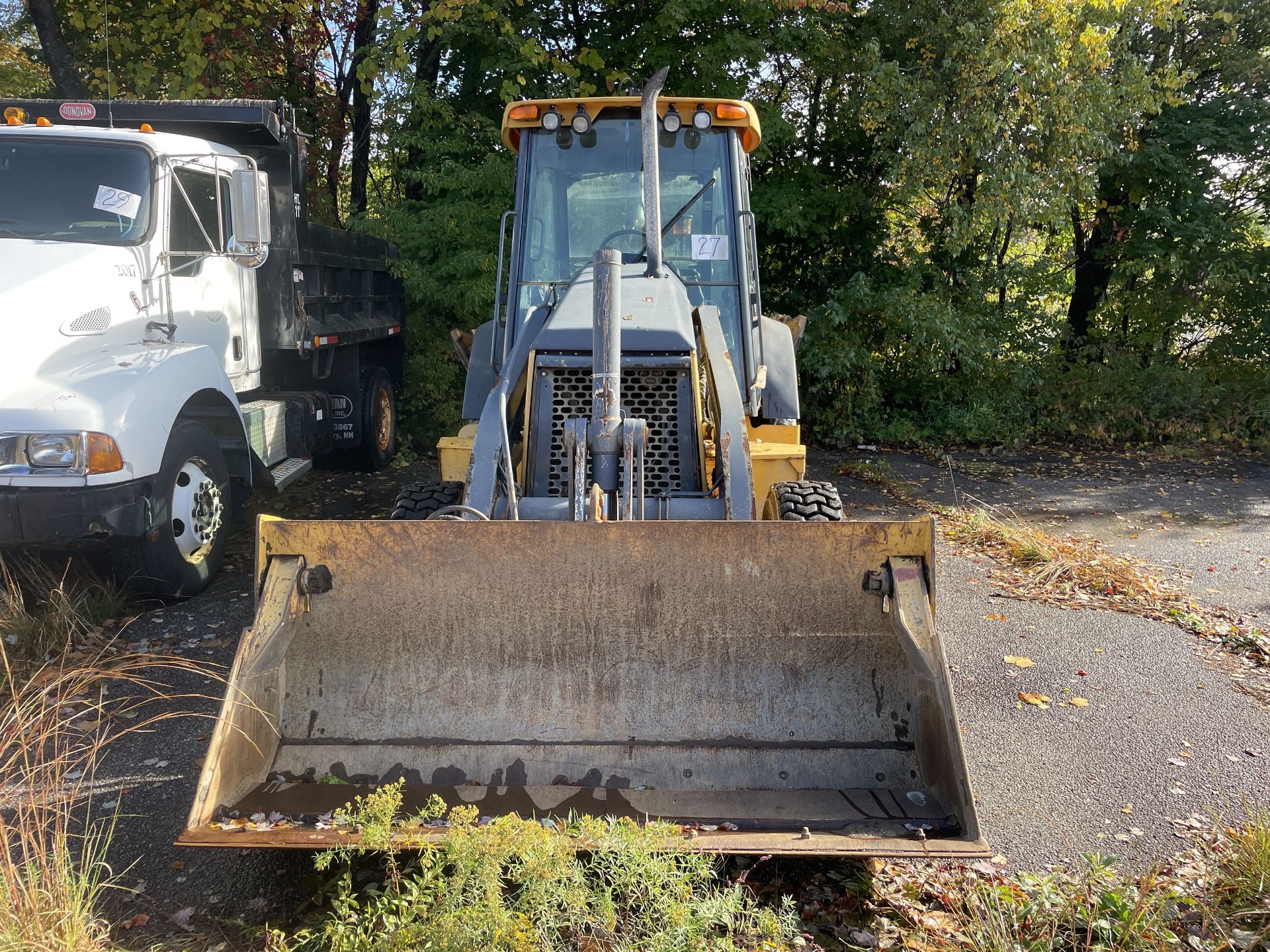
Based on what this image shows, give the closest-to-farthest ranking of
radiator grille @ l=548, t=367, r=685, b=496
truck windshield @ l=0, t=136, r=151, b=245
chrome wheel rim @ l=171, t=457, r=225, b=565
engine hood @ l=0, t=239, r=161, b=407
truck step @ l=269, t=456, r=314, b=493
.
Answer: radiator grille @ l=548, t=367, r=685, b=496 < engine hood @ l=0, t=239, r=161, b=407 < chrome wheel rim @ l=171, t=457, r=225, b=565 < truck windshield @ l=0, t=136, r=151, b=245 < truck step @ l=269, t=456, r=314, b=493

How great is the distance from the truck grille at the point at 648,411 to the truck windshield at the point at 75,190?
10.3 feet

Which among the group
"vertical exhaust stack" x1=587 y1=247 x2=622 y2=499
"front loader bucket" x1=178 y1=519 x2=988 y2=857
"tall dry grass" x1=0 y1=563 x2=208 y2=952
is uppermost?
"vertical exhaust stack" x1=587 y1=247 x2=622 y2=499

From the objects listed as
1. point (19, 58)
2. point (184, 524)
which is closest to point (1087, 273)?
point (184, 524)

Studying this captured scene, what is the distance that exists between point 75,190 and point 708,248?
3804 mm

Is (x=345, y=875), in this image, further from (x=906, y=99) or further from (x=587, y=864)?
(x=906, y=99)

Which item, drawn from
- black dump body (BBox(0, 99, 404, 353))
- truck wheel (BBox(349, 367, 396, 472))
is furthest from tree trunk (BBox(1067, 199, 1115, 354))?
black dump body (BBox(0, 99, 404, 353))

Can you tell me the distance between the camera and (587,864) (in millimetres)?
2826

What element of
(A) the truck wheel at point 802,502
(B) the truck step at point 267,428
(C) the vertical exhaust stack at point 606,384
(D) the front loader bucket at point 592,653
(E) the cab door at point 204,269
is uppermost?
(E) the cab door at point 204,269

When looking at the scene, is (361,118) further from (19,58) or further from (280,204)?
(280,204)

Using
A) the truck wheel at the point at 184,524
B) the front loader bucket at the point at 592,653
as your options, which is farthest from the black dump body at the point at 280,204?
the front loader bucket at the point at 592,653

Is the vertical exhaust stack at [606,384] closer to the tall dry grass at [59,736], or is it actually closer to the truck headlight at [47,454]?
the tall dry grass at [59,736]

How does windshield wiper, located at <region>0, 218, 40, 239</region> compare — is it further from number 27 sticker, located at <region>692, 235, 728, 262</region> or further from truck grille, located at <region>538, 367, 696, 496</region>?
number 27 sticker, located at <region>692, 235, 728, 262</region>

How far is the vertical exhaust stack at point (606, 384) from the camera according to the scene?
13.3ft

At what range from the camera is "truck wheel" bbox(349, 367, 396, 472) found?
9.14m
